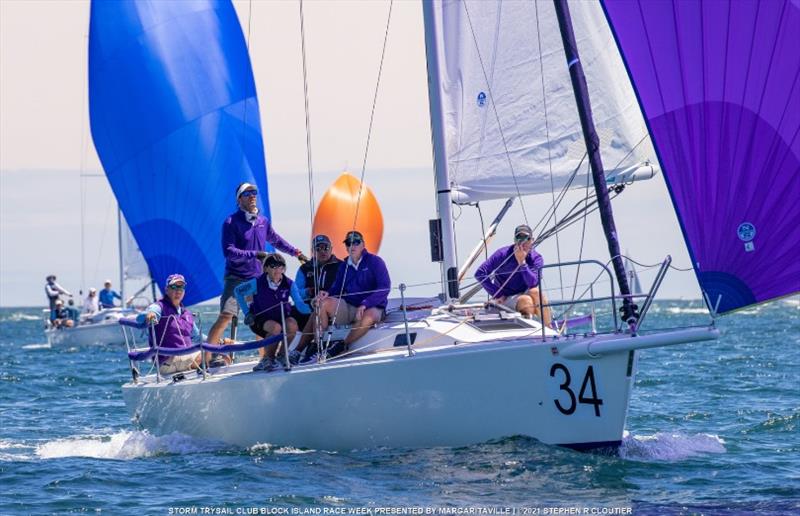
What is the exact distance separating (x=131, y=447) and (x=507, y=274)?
3.69m

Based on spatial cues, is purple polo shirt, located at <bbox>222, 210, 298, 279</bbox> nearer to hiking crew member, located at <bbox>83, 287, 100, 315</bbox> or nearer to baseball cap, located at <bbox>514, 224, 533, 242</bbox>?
baseball cap, located at <bbox>514, 224, 533, 242</bbox>

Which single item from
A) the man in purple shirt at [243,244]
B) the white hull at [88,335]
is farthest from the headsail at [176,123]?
the white hull at [88,335]

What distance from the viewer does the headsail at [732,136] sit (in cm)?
834

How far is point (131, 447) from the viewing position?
11.4m

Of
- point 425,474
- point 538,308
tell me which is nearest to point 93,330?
point 538,308

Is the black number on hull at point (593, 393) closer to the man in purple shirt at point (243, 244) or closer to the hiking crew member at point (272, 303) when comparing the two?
the hiking crew member at point (272, 303)

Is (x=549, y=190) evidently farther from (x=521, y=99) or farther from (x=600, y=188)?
(x=600, y=188)

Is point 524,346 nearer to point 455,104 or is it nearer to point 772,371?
point 455,104

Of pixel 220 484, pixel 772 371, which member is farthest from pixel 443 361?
pixel 772 371

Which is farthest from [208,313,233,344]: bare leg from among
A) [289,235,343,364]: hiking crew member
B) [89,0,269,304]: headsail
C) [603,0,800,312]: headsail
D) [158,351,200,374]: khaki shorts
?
[603,0,800,312]: headsail

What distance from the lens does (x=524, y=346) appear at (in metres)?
9.37

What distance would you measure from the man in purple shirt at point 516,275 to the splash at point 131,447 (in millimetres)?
2735

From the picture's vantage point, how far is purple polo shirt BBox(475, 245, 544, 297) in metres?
11.1

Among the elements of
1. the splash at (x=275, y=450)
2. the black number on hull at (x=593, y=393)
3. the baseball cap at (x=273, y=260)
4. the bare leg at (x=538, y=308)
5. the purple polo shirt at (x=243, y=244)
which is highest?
the purple polo shirt at (x=243, y=244)
